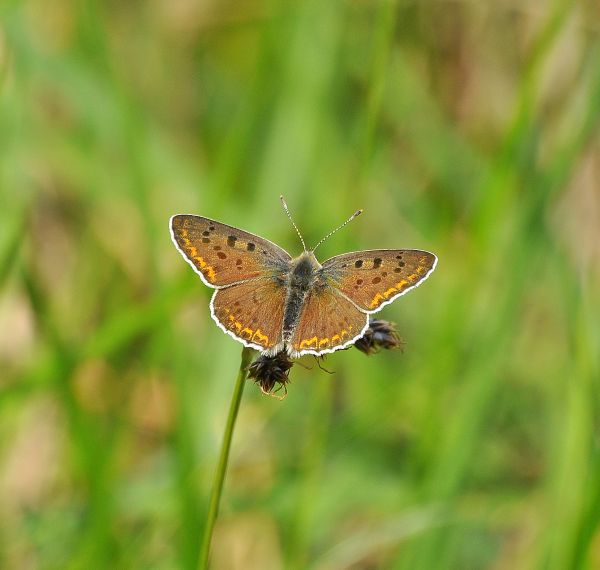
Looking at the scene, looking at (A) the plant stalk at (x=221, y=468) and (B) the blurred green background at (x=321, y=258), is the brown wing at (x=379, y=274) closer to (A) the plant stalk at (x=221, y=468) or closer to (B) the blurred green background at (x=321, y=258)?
(B) the blurred green background at (x=321, y=258)

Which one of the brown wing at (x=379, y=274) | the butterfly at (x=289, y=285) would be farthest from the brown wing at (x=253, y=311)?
the brown wing at (x=379, y=274)

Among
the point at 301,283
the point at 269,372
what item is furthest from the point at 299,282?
the point at 269,372

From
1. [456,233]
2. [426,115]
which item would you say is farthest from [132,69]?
[456,233]

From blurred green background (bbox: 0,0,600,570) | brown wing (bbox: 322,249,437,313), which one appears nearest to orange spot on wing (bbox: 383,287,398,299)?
brown wing (bbox: 322,249,437,313)

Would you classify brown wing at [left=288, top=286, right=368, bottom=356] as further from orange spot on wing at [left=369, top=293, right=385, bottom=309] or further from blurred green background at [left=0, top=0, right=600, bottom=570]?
blurred green background at [left=0, top=0, right=600, bottom=570]

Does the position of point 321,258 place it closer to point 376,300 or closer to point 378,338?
point 376,300

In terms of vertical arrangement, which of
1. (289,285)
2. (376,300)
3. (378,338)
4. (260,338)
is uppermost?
(289,285)

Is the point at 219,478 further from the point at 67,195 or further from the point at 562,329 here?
the point at 67,195
